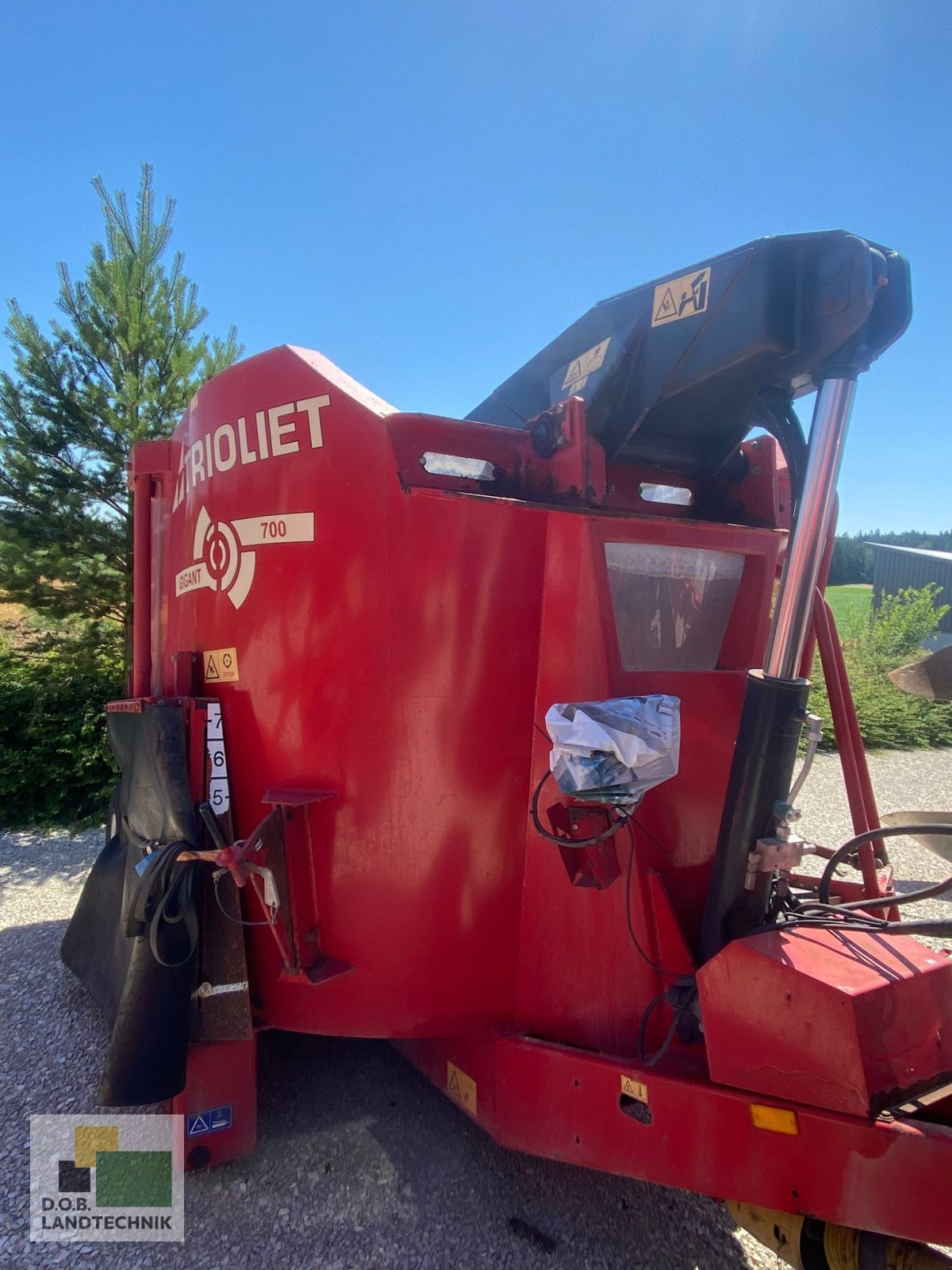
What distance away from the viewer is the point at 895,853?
641cm

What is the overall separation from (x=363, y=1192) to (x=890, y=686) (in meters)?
14.7

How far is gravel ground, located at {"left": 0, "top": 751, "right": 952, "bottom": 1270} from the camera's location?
2.12m

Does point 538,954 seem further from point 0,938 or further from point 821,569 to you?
point 0,938

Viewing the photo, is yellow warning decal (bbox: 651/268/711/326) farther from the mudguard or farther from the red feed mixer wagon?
the mudguard

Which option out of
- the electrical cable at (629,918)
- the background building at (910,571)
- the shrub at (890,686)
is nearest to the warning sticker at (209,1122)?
the electrical cable at (629,918)

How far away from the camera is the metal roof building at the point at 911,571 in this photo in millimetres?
27609

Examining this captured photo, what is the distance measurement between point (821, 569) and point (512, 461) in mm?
960

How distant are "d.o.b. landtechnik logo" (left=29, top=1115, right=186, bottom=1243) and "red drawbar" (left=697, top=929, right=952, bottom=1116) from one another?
5.78ft

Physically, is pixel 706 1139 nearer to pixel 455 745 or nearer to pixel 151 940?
pixel 455 745

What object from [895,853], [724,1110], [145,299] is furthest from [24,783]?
[895,853]

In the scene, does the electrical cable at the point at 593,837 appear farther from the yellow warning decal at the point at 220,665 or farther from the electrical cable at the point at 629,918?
the yellow warning decal at the point at 220,665

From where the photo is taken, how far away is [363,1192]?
2328mm

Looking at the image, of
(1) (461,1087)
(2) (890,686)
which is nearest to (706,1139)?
(1) (461,1087)

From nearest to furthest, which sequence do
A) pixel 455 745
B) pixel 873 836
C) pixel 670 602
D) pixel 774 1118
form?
pixel 774 1118
pixel 873 836
pixel 455 745
pixel 670 602
